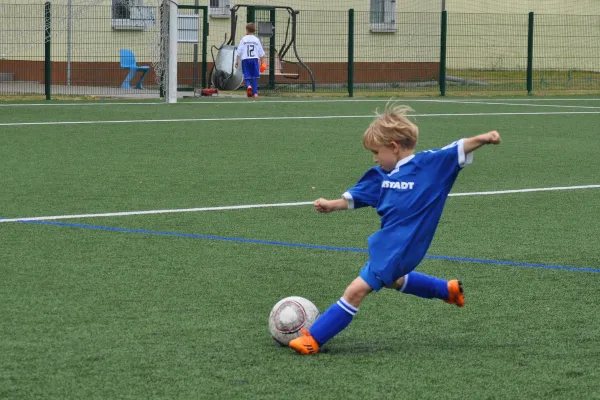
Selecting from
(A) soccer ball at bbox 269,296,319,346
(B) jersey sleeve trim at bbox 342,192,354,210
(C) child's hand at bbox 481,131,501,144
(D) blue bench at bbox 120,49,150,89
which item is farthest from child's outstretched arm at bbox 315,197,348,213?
(D) blue bench at bbox 120,49,150,89

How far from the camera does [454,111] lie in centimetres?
2084

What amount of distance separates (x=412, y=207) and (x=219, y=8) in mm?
26326

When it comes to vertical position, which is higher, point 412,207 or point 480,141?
point 480,141

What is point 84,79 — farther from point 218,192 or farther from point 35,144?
point 218,192

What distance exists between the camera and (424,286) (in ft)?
17.9

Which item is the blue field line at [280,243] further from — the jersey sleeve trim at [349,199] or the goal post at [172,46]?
the goal post at [172,46]

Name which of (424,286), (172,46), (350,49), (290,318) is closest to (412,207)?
(424,286)

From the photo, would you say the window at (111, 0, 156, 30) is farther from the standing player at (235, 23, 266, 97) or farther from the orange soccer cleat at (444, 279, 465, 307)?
the orange soccer cleat at (444, 279, 465, 307)

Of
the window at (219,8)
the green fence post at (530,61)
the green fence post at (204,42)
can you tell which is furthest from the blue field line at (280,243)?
the window at (219,8)

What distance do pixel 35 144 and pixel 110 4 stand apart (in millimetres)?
13936

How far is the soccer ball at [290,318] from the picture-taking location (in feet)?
16.9

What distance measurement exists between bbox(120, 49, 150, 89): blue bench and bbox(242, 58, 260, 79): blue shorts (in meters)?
A: 2.33

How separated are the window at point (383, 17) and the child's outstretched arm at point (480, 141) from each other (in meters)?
28.2

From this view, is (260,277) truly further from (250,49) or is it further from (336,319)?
(250,49)
